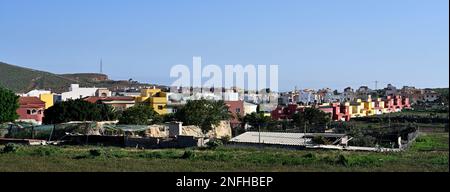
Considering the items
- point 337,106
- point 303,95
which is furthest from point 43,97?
point 303,95

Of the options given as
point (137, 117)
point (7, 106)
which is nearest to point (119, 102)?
point (7, 106)

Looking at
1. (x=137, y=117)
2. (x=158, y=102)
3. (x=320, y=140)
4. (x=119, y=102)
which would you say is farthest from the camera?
(x=119, y=102)

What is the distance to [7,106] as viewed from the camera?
4119cm

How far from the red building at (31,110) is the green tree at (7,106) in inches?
391

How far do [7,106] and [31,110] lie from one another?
1176 centimetres

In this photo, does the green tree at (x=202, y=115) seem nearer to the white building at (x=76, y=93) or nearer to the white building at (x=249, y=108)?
the white building at (x=249, y=108)

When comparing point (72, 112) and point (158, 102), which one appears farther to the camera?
point (158, 102)

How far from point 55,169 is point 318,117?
44496 mm

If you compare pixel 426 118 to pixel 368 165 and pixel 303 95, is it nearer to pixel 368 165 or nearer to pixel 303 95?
pixel 303 95

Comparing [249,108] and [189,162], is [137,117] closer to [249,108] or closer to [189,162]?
[189,162]

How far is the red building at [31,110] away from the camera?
171ft

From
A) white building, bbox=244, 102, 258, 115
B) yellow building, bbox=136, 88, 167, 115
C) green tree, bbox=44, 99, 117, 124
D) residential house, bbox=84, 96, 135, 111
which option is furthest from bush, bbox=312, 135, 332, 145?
white building, bbox=244, 102, 258, 115

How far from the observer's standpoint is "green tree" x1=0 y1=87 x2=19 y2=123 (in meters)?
40.7
